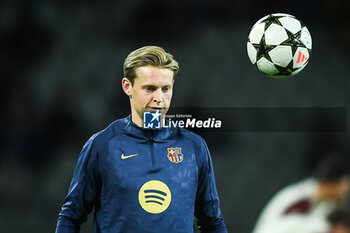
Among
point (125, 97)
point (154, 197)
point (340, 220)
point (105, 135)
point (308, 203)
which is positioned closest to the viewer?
point (154, 197)

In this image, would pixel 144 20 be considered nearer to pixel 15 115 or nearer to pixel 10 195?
→ pixel 15 115

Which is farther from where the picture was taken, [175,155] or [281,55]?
[281,55]

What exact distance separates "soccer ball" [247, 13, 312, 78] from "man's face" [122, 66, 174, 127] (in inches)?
25.7

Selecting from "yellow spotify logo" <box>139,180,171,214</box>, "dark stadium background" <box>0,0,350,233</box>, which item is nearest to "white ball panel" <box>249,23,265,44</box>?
"yellow spotify logo" <box>139,180,171,214</box>

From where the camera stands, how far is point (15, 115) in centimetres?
372

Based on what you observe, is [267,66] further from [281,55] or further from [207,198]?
[207,198]

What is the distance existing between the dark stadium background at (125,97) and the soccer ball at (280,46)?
1.09 metres

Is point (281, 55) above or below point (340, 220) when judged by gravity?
above

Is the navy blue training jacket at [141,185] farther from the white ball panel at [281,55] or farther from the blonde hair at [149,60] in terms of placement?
the white ball panel at [281,55]

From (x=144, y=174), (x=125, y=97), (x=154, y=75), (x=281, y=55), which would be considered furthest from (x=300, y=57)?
(x=125, y=97)

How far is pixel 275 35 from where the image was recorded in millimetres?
2361

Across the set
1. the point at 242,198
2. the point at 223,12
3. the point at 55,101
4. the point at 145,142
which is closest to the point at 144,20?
the point at 223,12

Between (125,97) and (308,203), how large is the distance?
1.47 meters

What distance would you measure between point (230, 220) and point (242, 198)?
16 centimetres
